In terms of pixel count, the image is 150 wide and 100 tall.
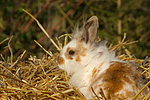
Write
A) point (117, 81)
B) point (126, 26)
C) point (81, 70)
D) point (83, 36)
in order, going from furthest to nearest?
point (126, 26) → point (83, 36) → point (81, 70) → point (117, 81)

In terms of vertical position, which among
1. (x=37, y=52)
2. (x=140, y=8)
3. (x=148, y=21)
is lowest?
(x=148, y=21)

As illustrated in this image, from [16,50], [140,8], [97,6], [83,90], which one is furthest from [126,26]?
[83,90]

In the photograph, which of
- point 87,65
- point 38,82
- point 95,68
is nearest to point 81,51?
point 87,65

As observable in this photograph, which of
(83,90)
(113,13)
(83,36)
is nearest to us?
(83,90)

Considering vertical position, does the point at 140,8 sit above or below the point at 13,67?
below

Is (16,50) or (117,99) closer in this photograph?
(117,99)

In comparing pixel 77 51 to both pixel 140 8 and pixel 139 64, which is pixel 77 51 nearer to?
pixel 139 64

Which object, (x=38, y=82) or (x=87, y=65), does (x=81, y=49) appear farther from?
(x=38, y=82)
